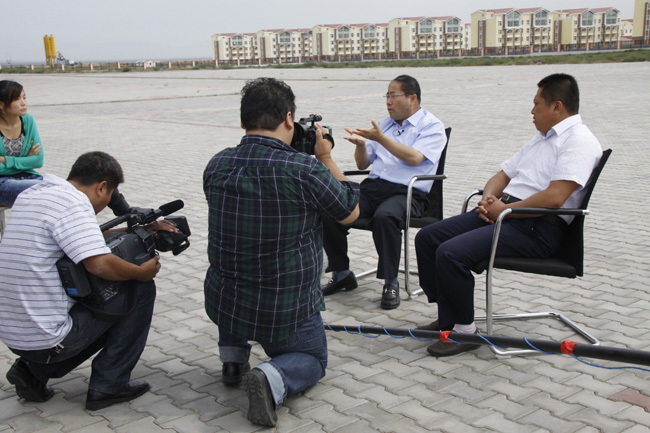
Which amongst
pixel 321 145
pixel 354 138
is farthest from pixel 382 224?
pixel 321 145

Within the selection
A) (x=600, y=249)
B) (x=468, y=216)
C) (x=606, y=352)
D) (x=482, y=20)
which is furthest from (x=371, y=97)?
(x=482, y=20)

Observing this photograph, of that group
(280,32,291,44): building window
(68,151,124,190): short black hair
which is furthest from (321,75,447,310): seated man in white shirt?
(280,32,291,44): building window

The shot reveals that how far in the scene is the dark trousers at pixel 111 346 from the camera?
9.86ft

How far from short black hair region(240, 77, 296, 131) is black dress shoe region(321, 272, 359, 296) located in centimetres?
197

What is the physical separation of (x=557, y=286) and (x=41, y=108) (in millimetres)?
20888

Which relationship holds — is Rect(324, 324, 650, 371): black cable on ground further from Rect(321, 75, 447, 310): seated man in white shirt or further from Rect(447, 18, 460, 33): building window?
Rect(447, 18, 460, 33): building window

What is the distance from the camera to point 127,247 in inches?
121

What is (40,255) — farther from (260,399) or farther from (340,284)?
(340,284)

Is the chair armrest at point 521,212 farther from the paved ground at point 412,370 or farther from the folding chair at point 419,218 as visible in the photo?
the folding chair at point 419,218

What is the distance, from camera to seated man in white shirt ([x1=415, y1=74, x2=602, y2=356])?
364cm

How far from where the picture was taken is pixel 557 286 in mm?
4781

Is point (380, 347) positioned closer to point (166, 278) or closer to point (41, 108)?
point (166, 278)

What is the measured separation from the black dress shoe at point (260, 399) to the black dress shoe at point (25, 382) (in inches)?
40.7

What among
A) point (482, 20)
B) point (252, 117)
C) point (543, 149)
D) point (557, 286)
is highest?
point (482, 20)
